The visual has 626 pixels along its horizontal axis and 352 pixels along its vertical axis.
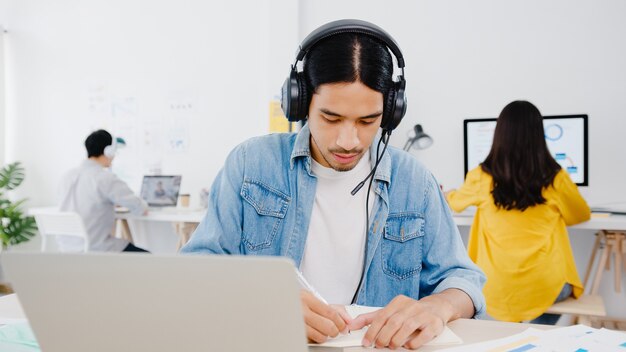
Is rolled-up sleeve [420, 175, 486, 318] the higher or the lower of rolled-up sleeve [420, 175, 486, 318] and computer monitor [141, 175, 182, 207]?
the higher

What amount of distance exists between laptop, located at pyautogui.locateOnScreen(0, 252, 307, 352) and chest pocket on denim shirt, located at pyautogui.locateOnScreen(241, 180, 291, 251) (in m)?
0.64

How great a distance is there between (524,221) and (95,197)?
8.11 ft

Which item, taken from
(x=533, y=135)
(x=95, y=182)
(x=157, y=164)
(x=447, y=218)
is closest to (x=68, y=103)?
(x=157, y=164)

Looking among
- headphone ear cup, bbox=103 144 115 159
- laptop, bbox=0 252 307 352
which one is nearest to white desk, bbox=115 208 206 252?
headphone ear cup, bbox=103 144 115 159

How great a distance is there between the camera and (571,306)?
2.07 meters

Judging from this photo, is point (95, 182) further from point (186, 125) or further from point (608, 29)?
point (608, 29)

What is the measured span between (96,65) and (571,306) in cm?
383

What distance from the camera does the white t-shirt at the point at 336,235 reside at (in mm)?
1166

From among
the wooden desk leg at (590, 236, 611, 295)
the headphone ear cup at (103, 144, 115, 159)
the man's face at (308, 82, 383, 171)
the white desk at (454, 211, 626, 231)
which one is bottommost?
the wooden desk leg at (590, 236, 611, 295)

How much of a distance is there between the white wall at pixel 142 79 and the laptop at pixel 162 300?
307 cm

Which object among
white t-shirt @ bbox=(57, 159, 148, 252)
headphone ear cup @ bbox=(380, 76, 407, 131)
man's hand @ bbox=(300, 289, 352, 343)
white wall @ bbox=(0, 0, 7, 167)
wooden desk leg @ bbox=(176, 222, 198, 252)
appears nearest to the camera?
man's hand @ bbox=(300, 289, 352, 343)

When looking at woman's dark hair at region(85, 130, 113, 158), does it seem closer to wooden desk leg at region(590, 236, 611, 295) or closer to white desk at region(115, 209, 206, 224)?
white desk at region(115, 209, 206, 224)

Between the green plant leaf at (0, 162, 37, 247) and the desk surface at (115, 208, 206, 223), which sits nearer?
the desk surface at (115, 208, 206, 223)

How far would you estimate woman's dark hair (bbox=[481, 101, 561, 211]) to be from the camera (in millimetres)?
2182
